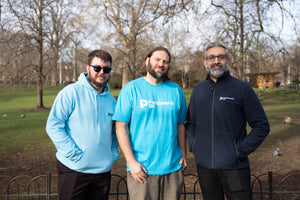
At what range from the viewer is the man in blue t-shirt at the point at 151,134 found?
250cm

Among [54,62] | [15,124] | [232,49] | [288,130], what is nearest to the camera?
[232,49]

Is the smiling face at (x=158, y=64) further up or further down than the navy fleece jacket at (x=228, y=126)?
further up

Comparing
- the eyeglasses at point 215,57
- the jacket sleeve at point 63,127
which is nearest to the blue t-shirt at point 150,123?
the jacket sleeve at point 63,127

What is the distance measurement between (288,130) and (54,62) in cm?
Result: 1449

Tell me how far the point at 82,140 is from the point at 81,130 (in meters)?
0.10

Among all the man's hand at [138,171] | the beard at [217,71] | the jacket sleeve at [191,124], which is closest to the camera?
the man's hand at [138,171]

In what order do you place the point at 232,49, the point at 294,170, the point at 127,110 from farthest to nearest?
the point at 232,49, the point at 294,170, the point at 127,110

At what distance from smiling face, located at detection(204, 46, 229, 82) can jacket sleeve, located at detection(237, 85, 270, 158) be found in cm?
36

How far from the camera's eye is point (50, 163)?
7.00 metres

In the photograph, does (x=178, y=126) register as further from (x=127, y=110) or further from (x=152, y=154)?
(x=127, y=110)

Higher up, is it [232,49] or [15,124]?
[232,49]

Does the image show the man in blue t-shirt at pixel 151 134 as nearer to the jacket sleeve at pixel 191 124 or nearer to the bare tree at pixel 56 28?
the jacket sleeve at pixel 191 124

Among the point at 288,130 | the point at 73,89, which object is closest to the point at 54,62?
the point at 288,130

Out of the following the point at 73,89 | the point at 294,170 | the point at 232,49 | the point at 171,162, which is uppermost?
the point at 232,49
